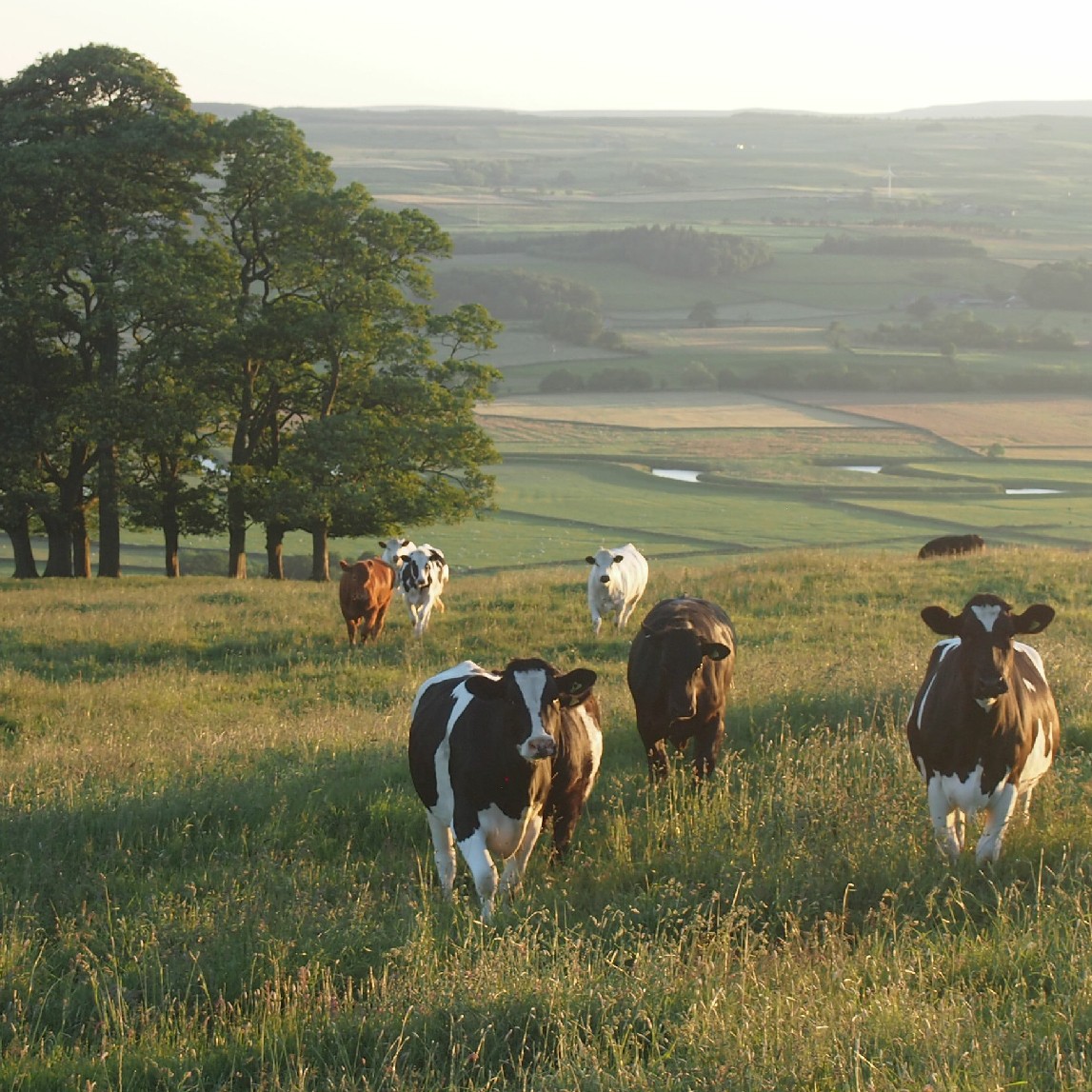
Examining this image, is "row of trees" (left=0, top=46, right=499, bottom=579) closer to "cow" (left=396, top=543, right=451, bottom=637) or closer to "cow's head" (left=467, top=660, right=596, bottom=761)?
"cow" (left=396, top=543, right=451, bottom=637)

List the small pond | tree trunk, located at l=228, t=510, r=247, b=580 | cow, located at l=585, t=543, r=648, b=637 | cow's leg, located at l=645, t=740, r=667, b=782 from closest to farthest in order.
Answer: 1. cow's leg, located at l=645, t=740, r=667, b=782
2. cow, located at l=585, t=543, r=648, b=637
3. tree trunk, located at l=228, t=510, r=247, b=580
4. the small pond

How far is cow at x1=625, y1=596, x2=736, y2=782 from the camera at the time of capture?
419 inches

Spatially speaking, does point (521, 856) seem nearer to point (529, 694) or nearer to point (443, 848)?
point (443, 848)

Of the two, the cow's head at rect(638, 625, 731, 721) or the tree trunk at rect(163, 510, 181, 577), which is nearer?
the cow's head at rect(638, 625, 731, 721)

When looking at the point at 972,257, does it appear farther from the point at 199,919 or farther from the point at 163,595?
the point at 199,919

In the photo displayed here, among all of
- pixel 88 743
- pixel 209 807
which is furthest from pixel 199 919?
pixel 88 743

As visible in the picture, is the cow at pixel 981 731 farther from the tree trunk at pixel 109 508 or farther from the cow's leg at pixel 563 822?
the tree trunk at pixel 109 508

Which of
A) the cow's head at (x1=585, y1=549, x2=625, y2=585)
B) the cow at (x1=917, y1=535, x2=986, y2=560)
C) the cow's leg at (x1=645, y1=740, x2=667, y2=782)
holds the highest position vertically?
the cow's leg at (x1=645, y1=740, x2=667, y2=782)

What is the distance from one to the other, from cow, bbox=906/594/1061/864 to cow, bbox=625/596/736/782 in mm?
1926

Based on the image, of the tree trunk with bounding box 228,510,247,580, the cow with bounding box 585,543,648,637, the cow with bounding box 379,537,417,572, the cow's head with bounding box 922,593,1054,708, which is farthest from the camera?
the tree trunk with bounding box 228,510,247,580

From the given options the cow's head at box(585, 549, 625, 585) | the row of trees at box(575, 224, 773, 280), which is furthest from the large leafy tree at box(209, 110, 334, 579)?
the row of trees at box(575, 224, 773, 280)

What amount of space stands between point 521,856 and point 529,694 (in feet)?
3.48

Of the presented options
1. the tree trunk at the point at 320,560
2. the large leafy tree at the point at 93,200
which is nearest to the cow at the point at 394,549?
the large leafy tree at the point at 93,200

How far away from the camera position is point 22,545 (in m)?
36.6
